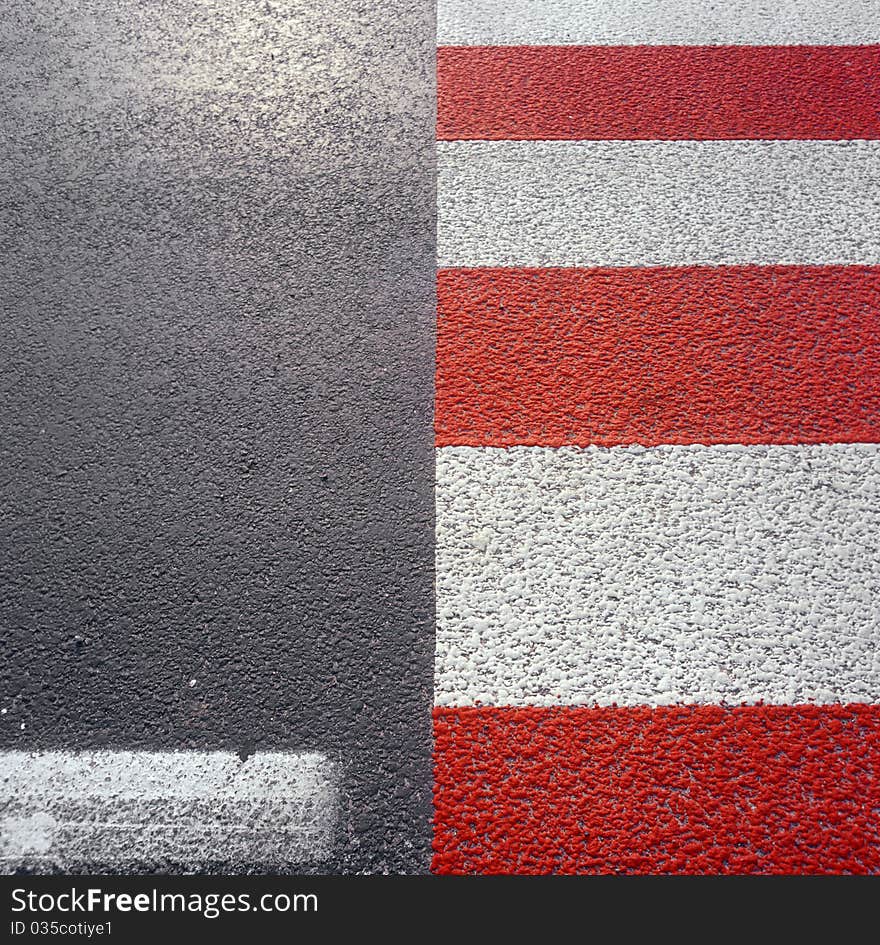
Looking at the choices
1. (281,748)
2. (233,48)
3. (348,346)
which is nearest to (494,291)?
(348,346)

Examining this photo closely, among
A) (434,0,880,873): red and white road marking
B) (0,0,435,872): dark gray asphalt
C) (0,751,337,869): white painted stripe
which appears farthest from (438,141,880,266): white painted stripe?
(0,751,337,869): white painted stripe

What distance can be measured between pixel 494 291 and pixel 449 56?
1.70 meters

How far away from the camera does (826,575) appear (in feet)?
8.13

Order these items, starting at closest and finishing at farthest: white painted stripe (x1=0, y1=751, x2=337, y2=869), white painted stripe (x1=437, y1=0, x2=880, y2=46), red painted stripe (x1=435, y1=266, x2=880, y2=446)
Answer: white painted stripe (x1=0, y1=751, x2=337, y2=869) → red painted stripe (x1=435, y1=266, x2=880, y2=446) → white painted stripe (x1=437, y1=0, x2=880, y2=46)

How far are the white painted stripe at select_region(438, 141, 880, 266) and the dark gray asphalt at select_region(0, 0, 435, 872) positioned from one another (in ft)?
0.70

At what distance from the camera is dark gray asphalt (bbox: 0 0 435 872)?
2227 millimetres

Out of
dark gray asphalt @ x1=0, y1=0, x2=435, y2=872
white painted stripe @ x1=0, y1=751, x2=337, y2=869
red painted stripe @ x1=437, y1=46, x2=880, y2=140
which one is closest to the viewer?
white painted stripe @ x1=0, y1=751, x2=337, y2=869

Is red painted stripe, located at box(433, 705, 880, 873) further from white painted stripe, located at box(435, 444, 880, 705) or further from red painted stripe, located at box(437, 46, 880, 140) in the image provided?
red painted stripe, located at box(437, 46, 880, 140)

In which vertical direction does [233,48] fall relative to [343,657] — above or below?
above

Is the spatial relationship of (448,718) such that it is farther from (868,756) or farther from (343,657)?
(868,756)

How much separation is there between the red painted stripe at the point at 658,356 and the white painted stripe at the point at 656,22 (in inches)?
68.8

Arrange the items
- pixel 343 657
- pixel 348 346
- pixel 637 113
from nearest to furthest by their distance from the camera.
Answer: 1. pixel 343 657
2. pixel 348 346
3. pixel 637 113

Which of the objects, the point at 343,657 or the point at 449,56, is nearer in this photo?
the point at 343,657

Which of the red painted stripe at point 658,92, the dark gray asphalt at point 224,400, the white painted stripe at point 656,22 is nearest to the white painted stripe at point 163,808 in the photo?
the dark gray asphalt at point 224,400
